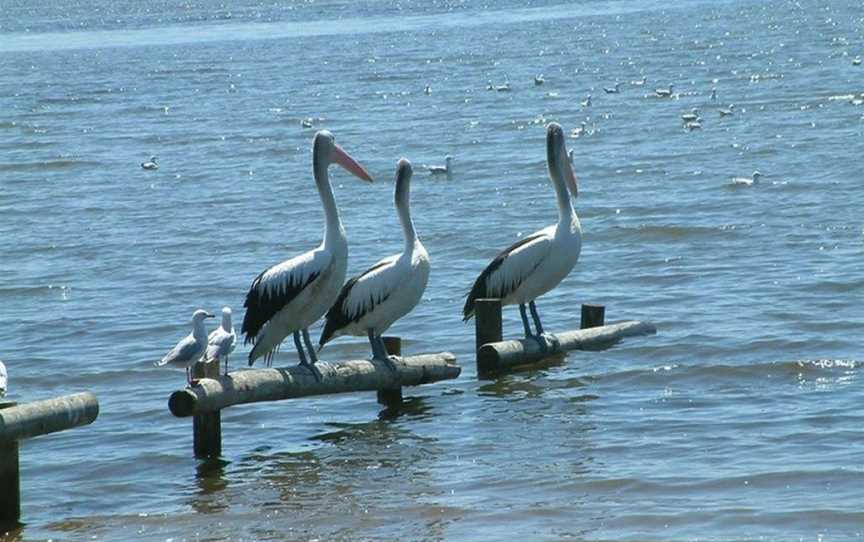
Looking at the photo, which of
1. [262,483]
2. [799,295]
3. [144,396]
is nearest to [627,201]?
[799,295]

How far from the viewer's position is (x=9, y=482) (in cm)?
876

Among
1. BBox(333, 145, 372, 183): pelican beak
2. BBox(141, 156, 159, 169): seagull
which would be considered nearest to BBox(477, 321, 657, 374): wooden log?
BBox(333, 145, 372, 183): pelican beak

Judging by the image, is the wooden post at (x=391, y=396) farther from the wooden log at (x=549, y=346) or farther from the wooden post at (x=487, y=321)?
the wooden post at (x=487, y=321)

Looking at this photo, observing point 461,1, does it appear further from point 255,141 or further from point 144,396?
point 144,396

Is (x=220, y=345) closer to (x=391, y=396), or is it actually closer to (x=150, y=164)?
(x=391, y=396)

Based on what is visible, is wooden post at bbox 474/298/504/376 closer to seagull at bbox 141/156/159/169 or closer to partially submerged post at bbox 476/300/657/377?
partially submerged post at bbox 476/300/657/377

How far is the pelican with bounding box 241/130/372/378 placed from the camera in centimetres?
1027

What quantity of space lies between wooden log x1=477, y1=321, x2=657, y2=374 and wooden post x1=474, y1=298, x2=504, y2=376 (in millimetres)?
193

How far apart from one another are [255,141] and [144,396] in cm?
1904

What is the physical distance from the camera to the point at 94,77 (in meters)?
47.0

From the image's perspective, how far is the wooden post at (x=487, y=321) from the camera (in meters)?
11.9

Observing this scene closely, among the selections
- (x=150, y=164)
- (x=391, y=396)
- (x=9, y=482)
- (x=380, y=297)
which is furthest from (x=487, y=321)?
(x=150, y=164)

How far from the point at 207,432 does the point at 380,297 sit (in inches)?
60.0

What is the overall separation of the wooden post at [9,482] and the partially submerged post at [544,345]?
3.59 m
